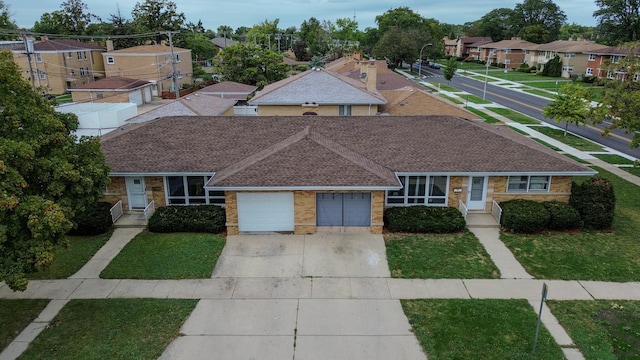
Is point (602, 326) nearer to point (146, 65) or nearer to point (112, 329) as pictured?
point (112, 329)

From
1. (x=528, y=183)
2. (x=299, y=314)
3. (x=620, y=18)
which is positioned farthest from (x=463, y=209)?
(x=620, y=18)

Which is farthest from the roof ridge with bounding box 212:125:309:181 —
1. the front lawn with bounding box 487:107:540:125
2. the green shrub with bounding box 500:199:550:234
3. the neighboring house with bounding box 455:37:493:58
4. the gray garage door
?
the neighboring house with bounding box 455:37:493:58

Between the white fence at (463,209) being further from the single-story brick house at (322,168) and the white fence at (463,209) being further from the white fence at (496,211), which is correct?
the white fence at (496,211)

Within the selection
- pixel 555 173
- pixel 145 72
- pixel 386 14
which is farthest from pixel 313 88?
pixel 386 14

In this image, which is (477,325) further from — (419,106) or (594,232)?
(419,106)

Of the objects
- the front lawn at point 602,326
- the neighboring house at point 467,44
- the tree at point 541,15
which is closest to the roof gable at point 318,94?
the front lawn at point 602,326

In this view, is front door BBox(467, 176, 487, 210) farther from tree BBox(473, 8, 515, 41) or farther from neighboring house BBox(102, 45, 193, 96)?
tree BBox(473, 8, 515, 41)

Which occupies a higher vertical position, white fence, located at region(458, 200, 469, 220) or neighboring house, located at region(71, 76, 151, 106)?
neighboring house, located at region(71, 76, 151, 106)
